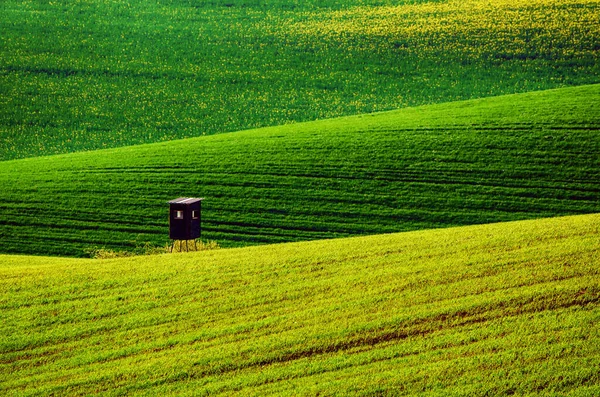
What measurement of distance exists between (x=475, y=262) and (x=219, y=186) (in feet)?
47.1

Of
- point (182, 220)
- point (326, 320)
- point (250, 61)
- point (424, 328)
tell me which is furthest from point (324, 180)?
point (250, 61)

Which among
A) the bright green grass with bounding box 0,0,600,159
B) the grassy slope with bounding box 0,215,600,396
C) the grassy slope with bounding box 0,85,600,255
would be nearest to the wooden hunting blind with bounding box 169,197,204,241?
the grassy slope with bounding box 0,215,600,396

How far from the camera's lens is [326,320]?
46.5 feet

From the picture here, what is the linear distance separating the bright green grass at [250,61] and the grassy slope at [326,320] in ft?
74.4

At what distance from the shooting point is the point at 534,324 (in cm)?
1316

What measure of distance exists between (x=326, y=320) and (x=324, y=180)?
1509cm

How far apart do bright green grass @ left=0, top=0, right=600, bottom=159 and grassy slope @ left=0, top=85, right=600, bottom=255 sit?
713 centimetres

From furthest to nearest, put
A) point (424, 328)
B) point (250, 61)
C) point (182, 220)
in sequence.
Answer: point (250, 61), point (182, 220), point (424, 328)

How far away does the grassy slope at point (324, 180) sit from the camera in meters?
26.3

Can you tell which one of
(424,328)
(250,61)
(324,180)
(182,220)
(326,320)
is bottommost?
(324,180)

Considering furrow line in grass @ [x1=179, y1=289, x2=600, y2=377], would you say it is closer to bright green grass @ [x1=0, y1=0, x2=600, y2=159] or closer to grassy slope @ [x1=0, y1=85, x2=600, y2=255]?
grassy slope @ [x1=0, y1=85, x2=600, y2=255]

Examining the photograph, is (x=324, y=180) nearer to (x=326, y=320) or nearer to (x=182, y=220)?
(x=182, y=220)

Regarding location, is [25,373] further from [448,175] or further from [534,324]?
[448,175]

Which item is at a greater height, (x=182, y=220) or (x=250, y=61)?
(x=250, y=61)
